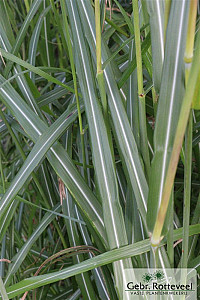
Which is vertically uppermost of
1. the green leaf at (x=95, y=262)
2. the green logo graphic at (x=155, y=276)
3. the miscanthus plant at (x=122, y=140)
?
the miscanthus plant at (x=122, y=140)

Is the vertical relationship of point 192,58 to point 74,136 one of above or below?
above

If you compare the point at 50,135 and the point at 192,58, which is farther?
the point at 50,135

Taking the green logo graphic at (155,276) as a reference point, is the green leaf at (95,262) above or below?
above

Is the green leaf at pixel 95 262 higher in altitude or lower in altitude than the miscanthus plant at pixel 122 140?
lower

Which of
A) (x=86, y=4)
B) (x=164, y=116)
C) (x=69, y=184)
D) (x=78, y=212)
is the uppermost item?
(x=86, y=4)

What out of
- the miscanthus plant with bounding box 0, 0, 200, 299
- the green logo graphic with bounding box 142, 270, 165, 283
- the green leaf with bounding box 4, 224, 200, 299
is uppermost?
the miscanthus plant with bounding box 0, 0, 200, 299

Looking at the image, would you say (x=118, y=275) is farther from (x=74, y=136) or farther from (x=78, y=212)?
(x=74, y=136)

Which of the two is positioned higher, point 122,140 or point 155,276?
point 122,140

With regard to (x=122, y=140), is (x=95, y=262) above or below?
below

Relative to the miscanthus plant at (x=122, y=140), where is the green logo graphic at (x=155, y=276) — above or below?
below

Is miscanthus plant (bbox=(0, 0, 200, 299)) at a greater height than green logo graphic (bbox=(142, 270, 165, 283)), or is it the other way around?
miscanthus plant (bbox=(0, 0, 200, 299))

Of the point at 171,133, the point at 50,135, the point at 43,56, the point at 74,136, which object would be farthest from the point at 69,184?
the point at 43,56
